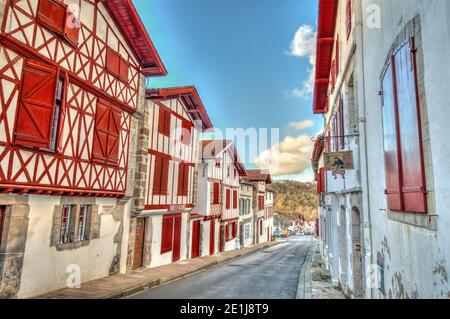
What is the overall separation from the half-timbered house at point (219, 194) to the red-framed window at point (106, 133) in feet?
32.7

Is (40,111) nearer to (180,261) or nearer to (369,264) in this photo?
(369,264)

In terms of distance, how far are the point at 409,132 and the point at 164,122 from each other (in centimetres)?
1250

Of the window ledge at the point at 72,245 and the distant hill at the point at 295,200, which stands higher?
the distant hill at the point at 295,200

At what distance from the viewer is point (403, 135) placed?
4.30 metres

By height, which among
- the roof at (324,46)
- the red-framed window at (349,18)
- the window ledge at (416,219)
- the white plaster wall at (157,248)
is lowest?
the white plaster wall at (157,248)

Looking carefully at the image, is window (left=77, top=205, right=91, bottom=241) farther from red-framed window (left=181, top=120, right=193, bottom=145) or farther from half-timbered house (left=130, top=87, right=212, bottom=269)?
red-framed window (left=181, top=120, right=193, bottom=145)

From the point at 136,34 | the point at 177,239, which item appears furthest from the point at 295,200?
the point at 136,34

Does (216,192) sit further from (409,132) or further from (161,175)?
(409,132)

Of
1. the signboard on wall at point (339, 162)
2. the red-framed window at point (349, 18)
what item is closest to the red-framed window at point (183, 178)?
the signboard on wall at point (339, 162)

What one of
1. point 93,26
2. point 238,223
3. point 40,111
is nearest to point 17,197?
point 40,111

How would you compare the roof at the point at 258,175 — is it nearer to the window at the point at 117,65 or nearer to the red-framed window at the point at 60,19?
the window at the point at 117,65

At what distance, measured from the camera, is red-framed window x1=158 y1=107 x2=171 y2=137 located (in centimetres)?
1502

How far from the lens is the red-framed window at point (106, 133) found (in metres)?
10.7
